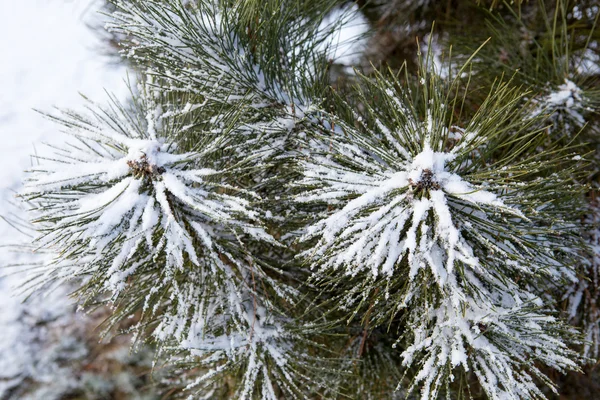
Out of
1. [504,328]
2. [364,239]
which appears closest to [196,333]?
[364,239]

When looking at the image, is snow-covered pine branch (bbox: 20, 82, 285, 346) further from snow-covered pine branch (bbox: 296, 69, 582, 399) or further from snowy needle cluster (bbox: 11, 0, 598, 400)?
snow-covered pine branch (bbox: 296, 69, 582, 399)

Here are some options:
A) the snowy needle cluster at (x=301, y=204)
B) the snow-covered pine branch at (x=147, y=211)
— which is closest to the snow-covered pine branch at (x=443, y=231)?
the snowy needle cluster at (x=301, y=204)

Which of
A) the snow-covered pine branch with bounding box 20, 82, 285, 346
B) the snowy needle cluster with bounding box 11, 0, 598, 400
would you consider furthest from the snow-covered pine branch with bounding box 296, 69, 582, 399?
the snow-covered pine branch with bounding box 20, 82, 285, 346

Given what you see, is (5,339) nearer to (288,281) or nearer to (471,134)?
(288,281)

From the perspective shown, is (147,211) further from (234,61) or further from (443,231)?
(443,231)

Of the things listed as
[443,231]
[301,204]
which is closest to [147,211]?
[301,204]

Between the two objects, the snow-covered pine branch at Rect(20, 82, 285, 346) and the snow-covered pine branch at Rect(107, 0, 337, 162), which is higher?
the snow-covered pine branch at Rect(107, 0, 337, 162)

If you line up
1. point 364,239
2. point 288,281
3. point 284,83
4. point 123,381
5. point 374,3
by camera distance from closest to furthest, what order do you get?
point 364,239 < point 284,83 < point 288,281 < point 374,3 < point 123,381
